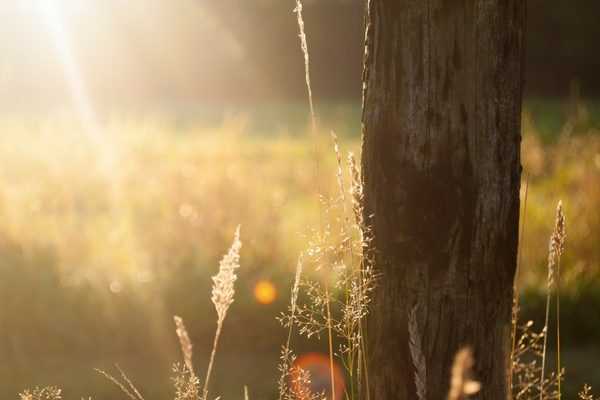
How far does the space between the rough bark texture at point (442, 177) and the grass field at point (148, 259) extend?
1934mm

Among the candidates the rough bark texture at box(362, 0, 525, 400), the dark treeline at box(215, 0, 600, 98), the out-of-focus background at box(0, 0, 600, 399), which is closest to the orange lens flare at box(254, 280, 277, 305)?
the out-of-focus background at box(0, 0, 600, 399)

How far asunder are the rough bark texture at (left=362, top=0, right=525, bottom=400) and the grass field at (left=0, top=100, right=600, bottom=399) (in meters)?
1.93

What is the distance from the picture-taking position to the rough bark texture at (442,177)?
80.3 inches

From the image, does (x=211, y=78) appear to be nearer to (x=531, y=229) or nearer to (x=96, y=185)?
(x=96, y=185)

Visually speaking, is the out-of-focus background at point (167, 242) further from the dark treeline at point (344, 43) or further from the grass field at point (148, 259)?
the dark treeline at point (344, 43)

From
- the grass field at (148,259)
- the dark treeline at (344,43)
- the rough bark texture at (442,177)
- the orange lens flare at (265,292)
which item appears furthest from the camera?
the dark treeline at (344,43)

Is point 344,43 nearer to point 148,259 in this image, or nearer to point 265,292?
point 148,259

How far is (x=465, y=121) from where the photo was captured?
6.73 ft

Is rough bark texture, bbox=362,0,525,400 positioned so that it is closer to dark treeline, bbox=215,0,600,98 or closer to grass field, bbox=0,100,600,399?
grass field, bbox=0,100,600,399

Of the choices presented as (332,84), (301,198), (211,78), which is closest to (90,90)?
(211,78)

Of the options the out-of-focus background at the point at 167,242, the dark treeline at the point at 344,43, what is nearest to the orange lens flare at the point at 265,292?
the out-of-focus background at the point at 167,242

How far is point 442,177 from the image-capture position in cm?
208

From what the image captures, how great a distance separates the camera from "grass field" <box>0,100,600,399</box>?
4.58m

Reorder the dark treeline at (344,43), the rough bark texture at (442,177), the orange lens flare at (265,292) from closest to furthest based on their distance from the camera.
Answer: the rough bark texture at (442,177)
the orange lens flare at (265,292)
the dark treeline at (344,43)
